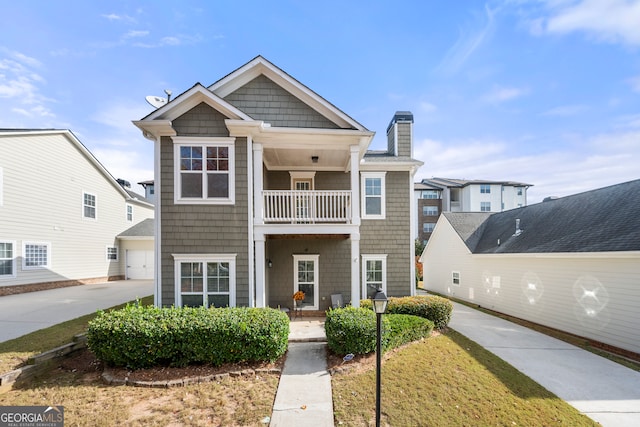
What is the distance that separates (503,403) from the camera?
4.79 metres

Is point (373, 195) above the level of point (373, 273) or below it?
above

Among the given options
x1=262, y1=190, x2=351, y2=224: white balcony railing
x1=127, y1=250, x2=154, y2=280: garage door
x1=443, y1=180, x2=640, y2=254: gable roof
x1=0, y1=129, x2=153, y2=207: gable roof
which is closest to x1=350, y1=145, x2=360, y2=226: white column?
x1=262, y1=190, x2=351, y2=224: white balcony railing

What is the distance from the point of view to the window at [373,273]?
11.0 metres

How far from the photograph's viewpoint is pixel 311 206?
872 centimetres

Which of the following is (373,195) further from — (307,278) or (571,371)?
(571,371)

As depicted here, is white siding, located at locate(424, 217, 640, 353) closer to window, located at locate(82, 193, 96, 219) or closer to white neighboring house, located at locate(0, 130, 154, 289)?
white neighboring house, located at locate(0, 130, 154, 289)

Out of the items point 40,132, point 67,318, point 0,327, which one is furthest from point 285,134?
point 40,132

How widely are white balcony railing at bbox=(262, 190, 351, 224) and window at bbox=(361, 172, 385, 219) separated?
2.22m

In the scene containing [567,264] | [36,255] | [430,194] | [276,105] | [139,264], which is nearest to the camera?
[567,264]

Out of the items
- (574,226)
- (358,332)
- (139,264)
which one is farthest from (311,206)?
(139,264)

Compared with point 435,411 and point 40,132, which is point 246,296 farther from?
point 40,132

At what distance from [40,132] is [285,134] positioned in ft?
46.3

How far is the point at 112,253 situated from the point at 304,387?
1920 centimetres

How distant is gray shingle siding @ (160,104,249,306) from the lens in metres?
7.93
